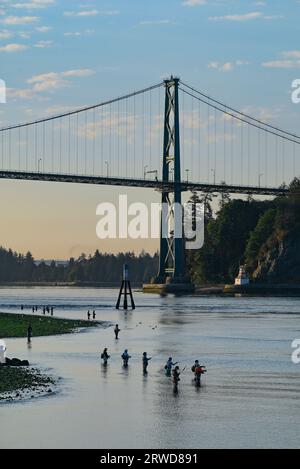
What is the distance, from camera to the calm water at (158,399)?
3781cm

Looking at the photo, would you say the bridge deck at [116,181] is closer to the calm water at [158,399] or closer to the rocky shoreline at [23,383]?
the calm water at [158,399]

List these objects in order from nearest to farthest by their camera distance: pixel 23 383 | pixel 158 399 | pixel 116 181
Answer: pixel 158 399 < pixel 23 383 < pixel 116 181

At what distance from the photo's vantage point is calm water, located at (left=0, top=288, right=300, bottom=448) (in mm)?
37812

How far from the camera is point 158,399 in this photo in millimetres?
46562

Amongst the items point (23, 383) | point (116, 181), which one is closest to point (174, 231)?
point (116, 181)

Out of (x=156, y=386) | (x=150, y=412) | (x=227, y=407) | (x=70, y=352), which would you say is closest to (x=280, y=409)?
(x=227, y=407)

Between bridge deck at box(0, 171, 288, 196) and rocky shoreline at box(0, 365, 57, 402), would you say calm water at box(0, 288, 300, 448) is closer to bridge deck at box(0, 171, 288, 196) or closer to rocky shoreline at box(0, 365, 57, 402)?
rocky shoreline at box(0, 365, 57, 402)

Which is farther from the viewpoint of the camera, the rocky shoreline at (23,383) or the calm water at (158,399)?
the rocky shoreline at (23,383)

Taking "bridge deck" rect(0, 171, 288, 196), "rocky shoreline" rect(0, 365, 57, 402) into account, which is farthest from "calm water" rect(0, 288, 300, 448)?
"bridge deck" rect(0, 171, 288, 196)

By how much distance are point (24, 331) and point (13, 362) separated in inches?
1048

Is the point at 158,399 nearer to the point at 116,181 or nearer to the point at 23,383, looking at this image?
the point at 23,383

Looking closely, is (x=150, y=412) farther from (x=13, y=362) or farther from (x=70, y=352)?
(x=70, y=352)

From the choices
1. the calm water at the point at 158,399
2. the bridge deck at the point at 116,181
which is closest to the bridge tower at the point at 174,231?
the bridge deck at the point at 116,181
